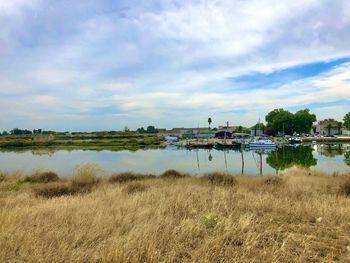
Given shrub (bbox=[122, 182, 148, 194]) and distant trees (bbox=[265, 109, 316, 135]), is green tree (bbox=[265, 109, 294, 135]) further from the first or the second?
shrub (bbox=[122, 182, 148, 194])

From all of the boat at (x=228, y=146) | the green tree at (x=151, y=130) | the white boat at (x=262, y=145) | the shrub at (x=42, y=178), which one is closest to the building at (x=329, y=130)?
the boat at (x=228, y=146)

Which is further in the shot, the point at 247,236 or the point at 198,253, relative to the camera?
the point at 247,236

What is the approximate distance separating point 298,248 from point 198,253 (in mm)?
1748

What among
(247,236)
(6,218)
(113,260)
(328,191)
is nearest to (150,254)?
(113,260)

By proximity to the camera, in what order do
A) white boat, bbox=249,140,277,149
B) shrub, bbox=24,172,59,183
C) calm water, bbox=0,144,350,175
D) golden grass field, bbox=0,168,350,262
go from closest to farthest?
golden grass field, bbox=0,168,350,262
shrub, bbox=24,172,59,183
calm water, bbox=0,144,350,175
white boat, bbox=249,140,277,149

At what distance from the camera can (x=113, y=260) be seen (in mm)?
4836

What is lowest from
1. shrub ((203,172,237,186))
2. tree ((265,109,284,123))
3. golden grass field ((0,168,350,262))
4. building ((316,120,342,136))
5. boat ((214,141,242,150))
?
boat ((214,141,242,150))

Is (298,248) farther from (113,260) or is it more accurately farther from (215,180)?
(215,180)

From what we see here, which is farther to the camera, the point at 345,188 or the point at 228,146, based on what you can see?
the point at 228,146

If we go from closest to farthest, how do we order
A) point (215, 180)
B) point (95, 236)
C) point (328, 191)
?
point (95, 236) < point (328, 191) < point (215, 180)

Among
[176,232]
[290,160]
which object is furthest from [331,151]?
[176,232]

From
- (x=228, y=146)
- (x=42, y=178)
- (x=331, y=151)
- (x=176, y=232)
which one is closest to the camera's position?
(x=176, y=232)

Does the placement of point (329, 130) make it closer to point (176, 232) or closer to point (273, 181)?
point (273, 181)

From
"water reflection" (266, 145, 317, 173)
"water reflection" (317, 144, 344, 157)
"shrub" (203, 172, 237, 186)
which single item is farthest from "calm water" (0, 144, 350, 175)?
"shrub" (203, 172, 237, 186)
